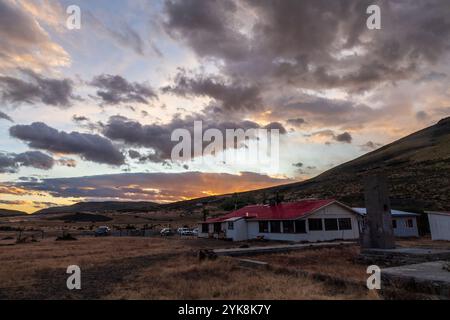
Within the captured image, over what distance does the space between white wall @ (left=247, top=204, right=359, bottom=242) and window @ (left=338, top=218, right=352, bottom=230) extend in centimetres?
34

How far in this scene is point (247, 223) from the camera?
141 ft

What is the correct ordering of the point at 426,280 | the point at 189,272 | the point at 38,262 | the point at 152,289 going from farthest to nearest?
the point at 38,262 < the point at 189,272 < the point at 152,289 < the point at 426,280

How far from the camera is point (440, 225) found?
117 ft

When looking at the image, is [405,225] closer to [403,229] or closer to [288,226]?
[403,229]

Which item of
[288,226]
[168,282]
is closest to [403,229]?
[288,226]

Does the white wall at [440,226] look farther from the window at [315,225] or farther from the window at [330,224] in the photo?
the window at [315,225]

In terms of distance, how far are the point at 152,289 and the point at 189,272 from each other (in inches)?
160

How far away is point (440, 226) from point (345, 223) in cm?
928

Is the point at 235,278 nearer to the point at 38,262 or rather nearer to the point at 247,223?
the point at 38,262

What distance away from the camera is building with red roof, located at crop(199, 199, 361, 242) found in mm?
36750

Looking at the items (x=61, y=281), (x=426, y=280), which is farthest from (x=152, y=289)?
(x=426, y=280)

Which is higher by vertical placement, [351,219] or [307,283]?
[351,219]
